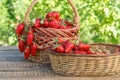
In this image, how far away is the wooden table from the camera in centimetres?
179

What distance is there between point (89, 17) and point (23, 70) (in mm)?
1602

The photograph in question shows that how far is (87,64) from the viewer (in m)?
1.79

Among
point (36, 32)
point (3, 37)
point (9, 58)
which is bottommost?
point (3, 37)

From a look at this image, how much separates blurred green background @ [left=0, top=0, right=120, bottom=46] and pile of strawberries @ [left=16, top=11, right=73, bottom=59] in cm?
115

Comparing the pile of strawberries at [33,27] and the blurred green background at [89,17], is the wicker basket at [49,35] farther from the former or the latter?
the blurred green background at [89,17]

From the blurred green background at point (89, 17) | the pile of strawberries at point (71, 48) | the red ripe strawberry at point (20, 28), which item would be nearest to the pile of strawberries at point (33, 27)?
the red ripe strawberry at point (20, 28)

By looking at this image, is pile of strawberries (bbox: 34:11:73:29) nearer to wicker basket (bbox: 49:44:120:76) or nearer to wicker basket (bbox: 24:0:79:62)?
wicker basket (bbox: 24:0:79:62)

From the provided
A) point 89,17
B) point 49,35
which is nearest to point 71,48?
point 49,35

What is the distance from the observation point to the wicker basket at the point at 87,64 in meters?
1.78

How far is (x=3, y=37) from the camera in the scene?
3.86 metres

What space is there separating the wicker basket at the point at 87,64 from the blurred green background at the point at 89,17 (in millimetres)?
1423

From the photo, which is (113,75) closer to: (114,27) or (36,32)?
(36,32)

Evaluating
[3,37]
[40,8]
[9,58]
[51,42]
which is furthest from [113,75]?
[3,37]

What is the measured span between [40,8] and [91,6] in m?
0.48
